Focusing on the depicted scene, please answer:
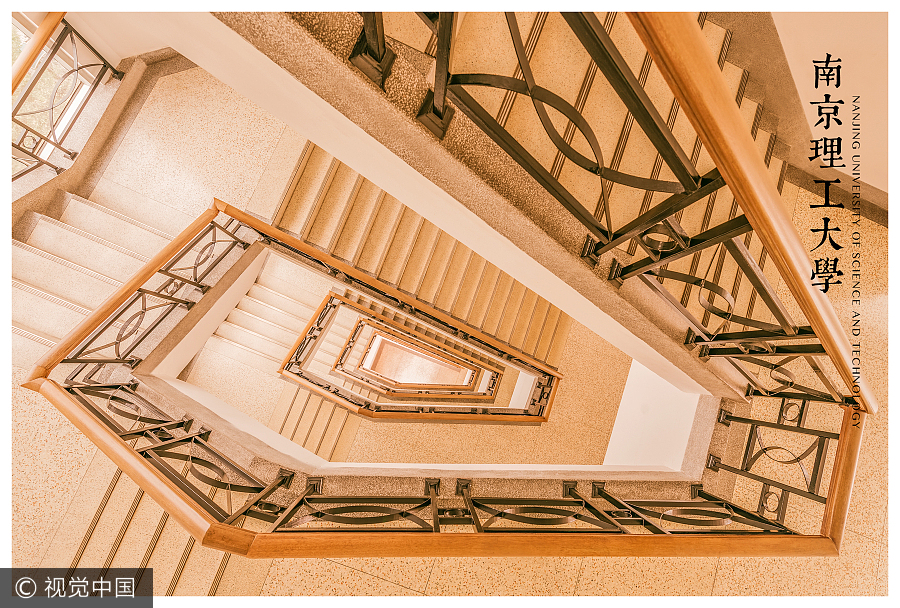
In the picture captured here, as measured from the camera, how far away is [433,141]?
179cm

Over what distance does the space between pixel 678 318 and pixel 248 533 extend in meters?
2.61

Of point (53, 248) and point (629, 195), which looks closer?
point (629, 195)

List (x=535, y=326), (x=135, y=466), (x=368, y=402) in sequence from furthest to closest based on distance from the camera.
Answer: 1. (x=535, y=326)
2. (x=368, y=402)
3. (x=135, y=466)

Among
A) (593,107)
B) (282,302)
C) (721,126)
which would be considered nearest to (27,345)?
(282,302)

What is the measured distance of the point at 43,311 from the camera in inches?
149

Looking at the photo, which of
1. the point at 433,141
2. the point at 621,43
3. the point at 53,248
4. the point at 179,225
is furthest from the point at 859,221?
the point at 53,248

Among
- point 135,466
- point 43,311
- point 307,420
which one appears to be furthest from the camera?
point 307,420

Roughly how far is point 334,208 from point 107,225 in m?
2.22

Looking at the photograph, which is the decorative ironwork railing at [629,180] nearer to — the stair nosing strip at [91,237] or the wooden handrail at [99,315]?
the wooden handrail at [99,315]

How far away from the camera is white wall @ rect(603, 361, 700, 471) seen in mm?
4082

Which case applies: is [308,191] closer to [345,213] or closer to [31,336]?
[345,213]

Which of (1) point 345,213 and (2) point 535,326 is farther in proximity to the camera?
(2) point 535,326
